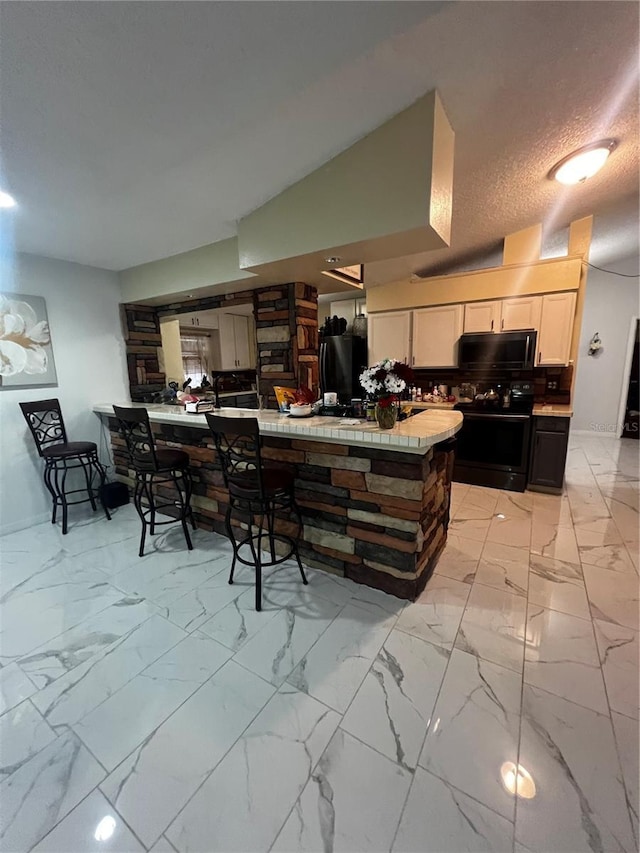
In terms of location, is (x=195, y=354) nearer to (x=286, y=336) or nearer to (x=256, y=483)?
(x=286, y=336)

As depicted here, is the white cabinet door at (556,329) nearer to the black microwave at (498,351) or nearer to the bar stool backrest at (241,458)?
the black microwave at (498,351)

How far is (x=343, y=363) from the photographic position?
5.11 meters

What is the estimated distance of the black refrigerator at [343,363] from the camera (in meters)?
5.07

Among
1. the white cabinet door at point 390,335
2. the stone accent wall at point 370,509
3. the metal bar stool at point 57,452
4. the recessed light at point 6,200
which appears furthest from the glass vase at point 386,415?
the white cabinet door at point 390,335

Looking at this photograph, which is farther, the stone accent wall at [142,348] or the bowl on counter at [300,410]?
the stone accent wall at [142,348]

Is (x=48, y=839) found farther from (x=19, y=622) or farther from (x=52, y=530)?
(x=52, y=530)

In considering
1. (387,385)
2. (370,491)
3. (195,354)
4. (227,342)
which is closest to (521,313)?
(387,385)

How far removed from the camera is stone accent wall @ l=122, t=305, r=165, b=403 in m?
3.71

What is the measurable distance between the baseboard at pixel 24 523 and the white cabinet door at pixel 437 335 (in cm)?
442

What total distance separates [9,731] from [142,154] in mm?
2633

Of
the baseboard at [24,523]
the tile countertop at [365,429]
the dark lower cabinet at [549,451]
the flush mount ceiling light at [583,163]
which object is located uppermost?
the flush mount ceiling light at [583,163]

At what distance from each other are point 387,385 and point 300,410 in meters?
0.73

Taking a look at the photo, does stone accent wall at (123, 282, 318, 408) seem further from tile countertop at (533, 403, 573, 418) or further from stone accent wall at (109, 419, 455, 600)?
tile countertop at (533, 403, 573, 418)

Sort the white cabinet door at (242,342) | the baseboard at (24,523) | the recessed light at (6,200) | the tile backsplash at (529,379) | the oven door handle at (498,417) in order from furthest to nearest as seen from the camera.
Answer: the white cabinet door at (242,342) → the tile backsplash at (529,379) → the oven door handle at (498,417) → the baseboard at (24,523) → the recessed light at (6,200)
